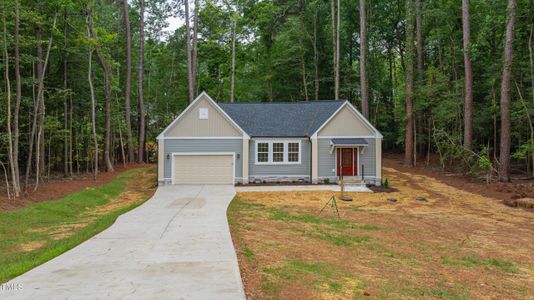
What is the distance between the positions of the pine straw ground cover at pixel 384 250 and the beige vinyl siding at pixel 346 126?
5.65m

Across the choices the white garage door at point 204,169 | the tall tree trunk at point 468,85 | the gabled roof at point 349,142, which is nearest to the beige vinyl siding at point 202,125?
the white garage door at point 204,169

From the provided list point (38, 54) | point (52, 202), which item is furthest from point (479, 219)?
point (38, 54)

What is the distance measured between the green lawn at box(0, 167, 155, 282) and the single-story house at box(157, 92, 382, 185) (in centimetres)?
289

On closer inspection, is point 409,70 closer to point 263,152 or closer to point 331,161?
point 331,161

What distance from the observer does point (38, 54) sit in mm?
14953

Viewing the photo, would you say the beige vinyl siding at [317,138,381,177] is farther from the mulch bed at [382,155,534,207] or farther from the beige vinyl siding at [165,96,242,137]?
the beige vinyl siding at [165,96,242,137]

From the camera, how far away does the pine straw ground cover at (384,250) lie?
4.79 meters

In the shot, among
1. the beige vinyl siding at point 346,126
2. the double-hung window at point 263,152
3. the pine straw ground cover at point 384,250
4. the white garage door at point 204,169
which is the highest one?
the beige vinyl siding at point 346,126

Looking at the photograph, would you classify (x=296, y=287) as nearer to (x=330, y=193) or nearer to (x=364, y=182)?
(x=330, y=193)

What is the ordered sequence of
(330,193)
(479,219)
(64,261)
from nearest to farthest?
(64,261)
(479,219)
(330,193)

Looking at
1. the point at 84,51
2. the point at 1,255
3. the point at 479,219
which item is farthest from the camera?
the point at 84,51

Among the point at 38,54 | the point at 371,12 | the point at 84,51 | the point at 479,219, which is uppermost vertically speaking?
the point at 371,12

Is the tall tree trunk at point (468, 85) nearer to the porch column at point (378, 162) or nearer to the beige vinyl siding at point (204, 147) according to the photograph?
the porch column at point (378, 162)

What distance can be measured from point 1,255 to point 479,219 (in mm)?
12586
